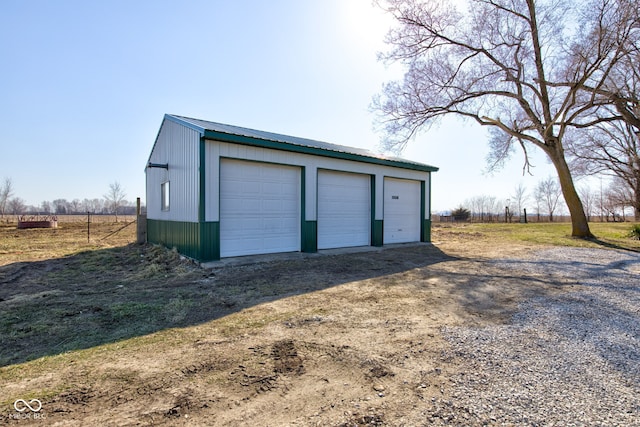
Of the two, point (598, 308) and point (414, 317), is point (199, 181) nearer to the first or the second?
point (414, 317)

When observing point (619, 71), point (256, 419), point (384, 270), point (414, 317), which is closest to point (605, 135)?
point (619, 71)

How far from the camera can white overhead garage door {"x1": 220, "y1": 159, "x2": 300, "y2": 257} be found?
297 inches

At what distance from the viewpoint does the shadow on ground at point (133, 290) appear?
10.9 feet

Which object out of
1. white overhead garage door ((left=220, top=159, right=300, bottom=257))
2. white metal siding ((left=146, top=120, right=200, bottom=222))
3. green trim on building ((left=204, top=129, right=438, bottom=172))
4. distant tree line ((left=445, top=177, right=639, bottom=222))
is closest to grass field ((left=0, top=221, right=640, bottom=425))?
white overhead garage door ((left=220, top=159, right=300, bottom=257))

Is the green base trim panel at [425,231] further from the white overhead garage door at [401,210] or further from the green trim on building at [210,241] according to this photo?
the green trim on building at [210,241]

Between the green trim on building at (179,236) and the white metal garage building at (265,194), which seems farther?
the green trim on building at (179,236)

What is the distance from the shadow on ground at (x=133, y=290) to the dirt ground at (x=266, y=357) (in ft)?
0.17

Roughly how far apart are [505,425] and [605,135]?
32685 millimetres

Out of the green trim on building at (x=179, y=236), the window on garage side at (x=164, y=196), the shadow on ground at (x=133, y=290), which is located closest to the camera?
the shadow on ground at (x=133, y=290)

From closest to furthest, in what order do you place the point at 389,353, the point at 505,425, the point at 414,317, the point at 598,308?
the point at 505,425
the point at 389,353
the point at 414,317
the point at 598,308

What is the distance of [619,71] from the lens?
13.9 metres

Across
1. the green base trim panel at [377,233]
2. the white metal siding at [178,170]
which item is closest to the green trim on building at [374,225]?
the green base trim panel at [377,233]

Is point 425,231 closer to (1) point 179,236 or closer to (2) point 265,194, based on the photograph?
(2) point 265,194

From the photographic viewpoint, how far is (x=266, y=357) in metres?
2.73
